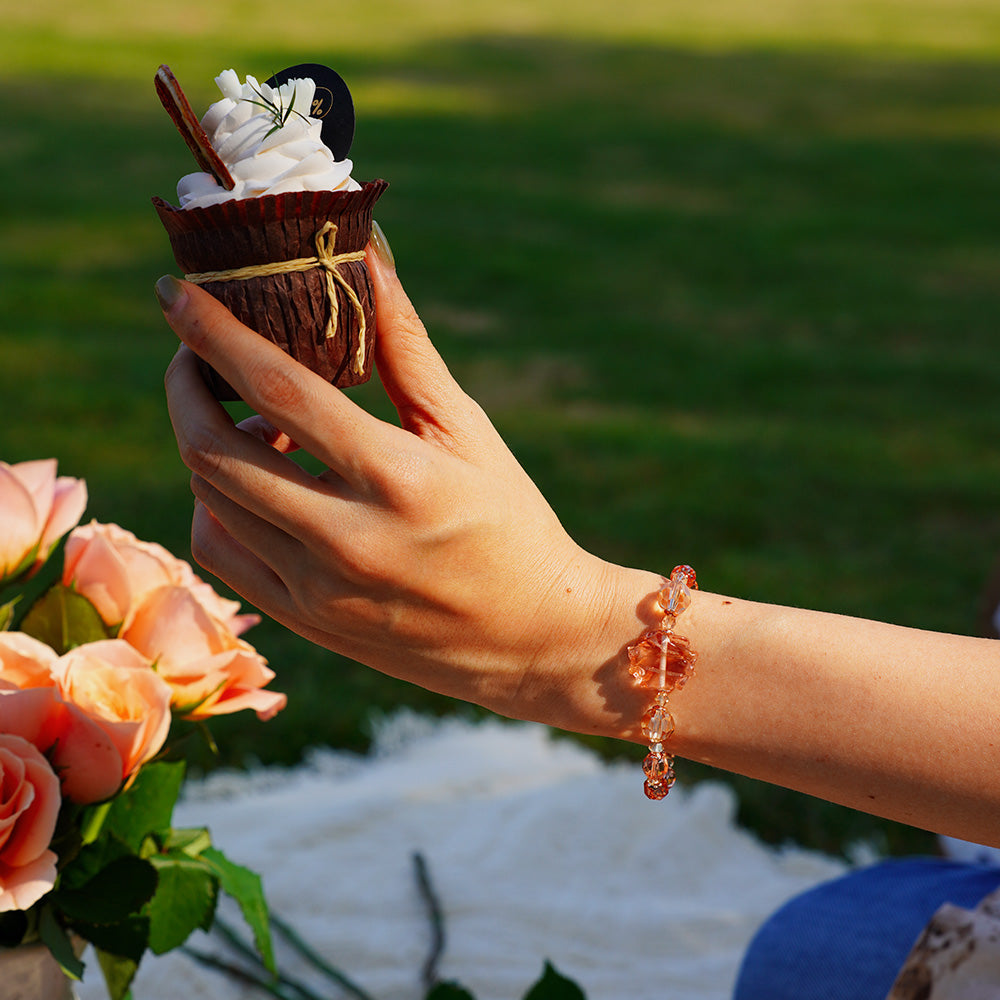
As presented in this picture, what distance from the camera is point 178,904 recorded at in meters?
1.31

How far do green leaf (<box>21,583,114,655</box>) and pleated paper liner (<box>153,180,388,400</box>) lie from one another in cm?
28

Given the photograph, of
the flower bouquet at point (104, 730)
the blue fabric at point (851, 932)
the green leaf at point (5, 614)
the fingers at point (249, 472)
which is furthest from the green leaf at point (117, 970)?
the blue fabric at point (851, 932)

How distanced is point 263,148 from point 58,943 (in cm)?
83

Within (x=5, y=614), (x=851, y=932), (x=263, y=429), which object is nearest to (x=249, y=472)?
(x=263, y=429)

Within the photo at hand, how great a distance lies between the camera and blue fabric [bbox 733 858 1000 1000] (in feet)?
6.20

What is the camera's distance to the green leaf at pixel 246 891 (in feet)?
4.43

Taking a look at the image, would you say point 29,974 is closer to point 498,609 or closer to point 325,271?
point 498,609

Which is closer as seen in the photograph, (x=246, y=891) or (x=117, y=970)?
(x=117, y=970)

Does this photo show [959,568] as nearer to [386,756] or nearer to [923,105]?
[386,756]

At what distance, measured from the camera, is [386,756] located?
3107 mm

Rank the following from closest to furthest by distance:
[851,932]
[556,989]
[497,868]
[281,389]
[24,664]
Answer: [281,389]
[24,664]
[556,989]
[851,932]
[497,868]

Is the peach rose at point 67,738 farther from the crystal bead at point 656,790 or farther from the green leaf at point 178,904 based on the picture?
the crystal bead at point 656,790

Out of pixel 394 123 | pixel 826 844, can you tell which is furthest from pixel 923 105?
pixel 826 844

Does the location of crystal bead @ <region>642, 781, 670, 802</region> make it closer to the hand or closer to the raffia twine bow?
the hand
